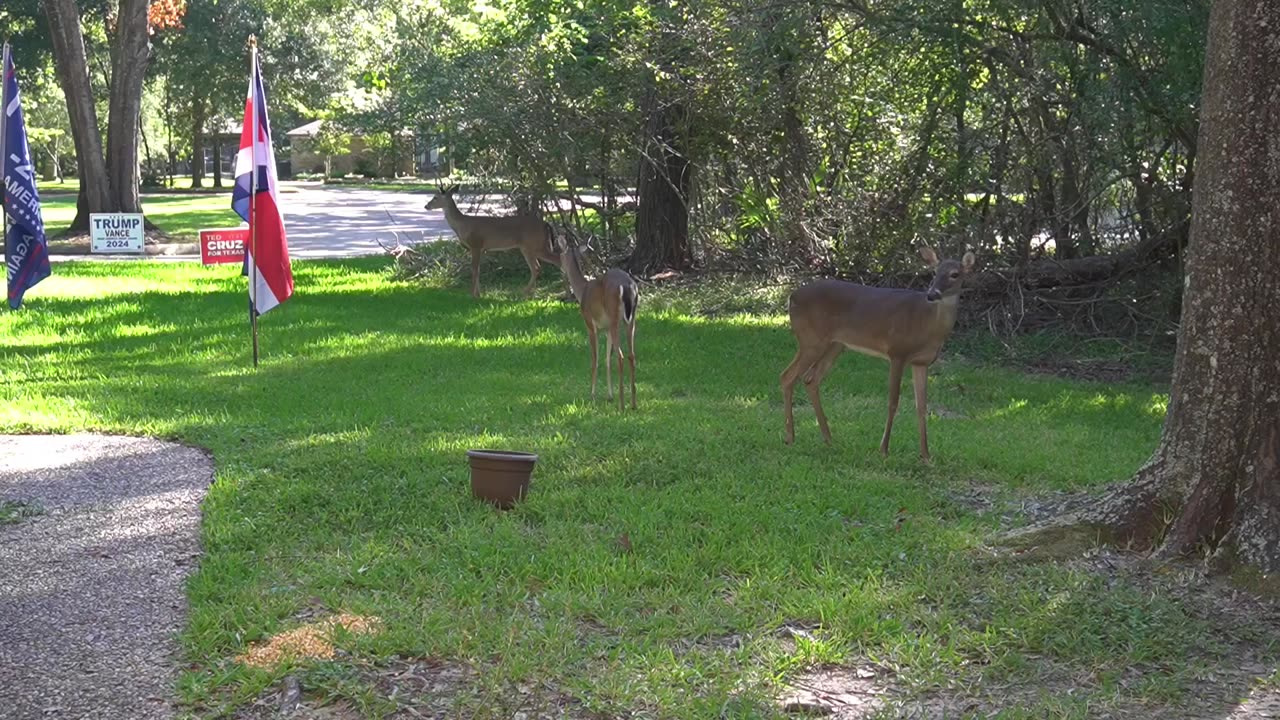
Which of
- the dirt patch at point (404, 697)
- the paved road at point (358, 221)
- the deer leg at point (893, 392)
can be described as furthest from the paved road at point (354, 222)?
the dirt patch at point (404, 697)

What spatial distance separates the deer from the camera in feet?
26.1

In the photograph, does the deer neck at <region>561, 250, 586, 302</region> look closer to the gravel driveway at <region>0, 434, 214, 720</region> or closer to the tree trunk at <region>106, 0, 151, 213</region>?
the gravel driveway at <region>0, 434, 214, 720</region>

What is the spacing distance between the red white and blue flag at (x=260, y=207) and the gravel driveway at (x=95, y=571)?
2.24 m

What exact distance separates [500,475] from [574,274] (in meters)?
4.10

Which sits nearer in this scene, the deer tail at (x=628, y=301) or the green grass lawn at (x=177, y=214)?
the deer tail at (x=628, y=301)

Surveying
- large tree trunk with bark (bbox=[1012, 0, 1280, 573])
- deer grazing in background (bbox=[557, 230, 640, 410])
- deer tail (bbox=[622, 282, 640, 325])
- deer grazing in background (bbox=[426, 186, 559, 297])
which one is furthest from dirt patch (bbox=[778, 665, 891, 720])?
deer grazing in background (bbox=[426, 186, 559, 297])

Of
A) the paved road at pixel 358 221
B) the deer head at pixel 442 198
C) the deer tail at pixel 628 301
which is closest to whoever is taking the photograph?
the deer tail at pixel 628 301

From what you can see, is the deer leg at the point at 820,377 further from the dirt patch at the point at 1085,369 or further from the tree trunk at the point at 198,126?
the tree trunk at the point at 198,126

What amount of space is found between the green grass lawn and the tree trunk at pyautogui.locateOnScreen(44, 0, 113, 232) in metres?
2.02

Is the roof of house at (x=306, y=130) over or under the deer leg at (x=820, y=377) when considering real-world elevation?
over

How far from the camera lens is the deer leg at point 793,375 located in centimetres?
852

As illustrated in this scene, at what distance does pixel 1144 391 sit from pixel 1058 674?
6.56 metres

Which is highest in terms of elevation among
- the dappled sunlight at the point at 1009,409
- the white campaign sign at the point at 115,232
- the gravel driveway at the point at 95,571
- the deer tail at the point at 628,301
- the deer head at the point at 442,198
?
the deer head at the point at 442,198

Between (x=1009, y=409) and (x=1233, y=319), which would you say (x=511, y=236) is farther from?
(x=1233, y=319)
